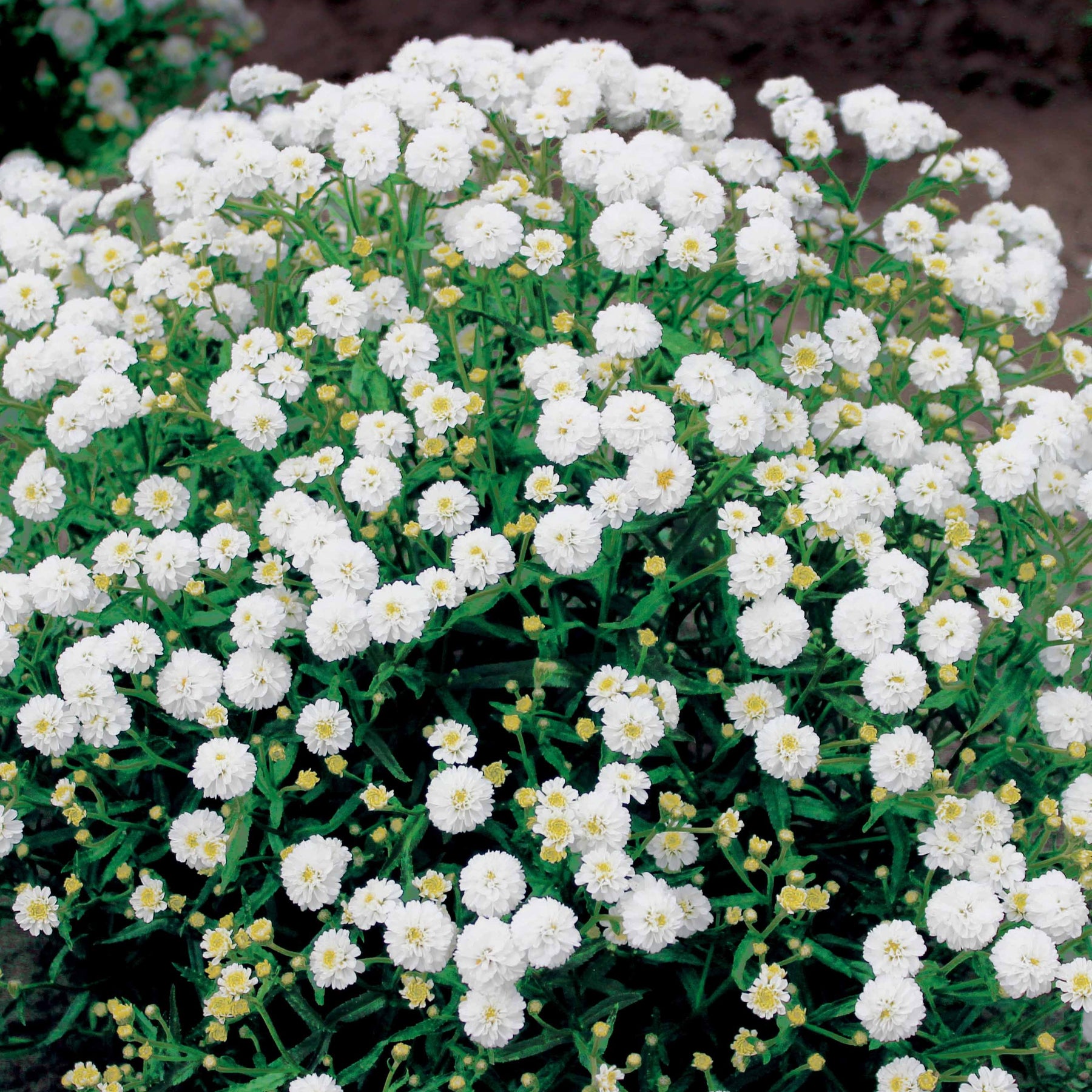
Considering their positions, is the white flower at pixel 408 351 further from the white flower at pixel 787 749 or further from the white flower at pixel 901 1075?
the white flower at pixel 901 1075

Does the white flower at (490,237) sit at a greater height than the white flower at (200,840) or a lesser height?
greater

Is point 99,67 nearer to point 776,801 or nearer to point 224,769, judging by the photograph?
point 224,769

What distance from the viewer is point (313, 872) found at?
235 centimetres

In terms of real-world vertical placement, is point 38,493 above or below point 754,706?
below

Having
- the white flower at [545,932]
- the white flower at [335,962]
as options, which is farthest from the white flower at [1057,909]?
the white flower at [335,962]

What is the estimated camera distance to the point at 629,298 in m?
2.76

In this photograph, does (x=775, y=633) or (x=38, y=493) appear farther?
(x=38, y=493)

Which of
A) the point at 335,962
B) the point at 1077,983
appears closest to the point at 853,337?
the point at 1077,983

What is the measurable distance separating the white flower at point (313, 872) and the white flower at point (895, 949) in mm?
1094

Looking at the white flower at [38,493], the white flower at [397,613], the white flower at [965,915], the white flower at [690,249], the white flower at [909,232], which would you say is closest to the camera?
the white flower at [965,915]

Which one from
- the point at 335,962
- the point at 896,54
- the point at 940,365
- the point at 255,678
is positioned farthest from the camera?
the point at 896,54

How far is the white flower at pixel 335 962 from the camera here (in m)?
2.33

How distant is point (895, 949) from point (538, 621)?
0.97 meters

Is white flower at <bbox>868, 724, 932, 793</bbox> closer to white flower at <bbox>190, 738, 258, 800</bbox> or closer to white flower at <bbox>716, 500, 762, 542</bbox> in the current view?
white flower at <bbox>716, 500, 762, 542</bbox>
